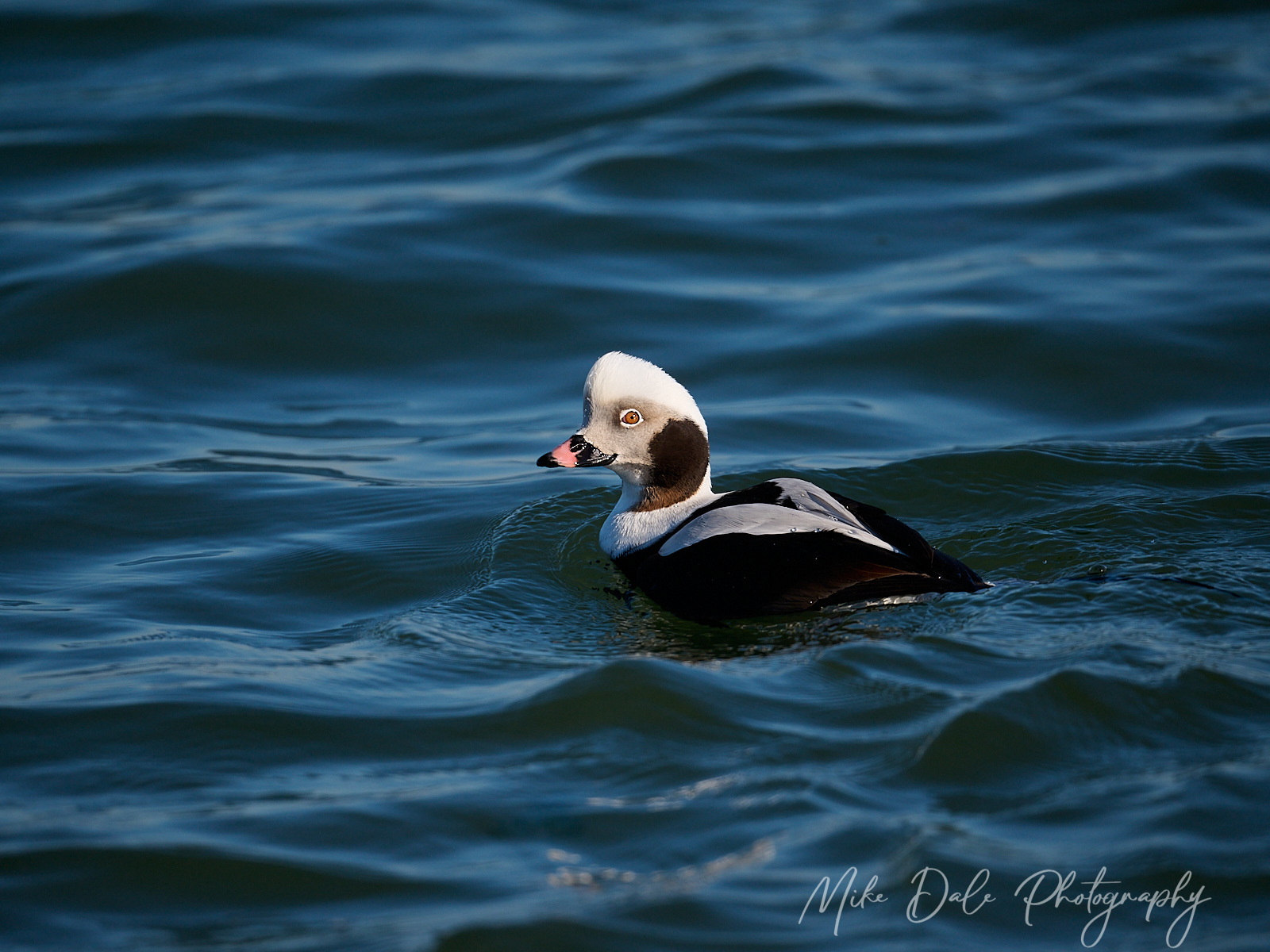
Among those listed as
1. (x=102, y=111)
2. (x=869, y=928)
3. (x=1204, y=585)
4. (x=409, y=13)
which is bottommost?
(x=869, y=928)

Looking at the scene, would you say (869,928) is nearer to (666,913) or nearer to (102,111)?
(666,913)

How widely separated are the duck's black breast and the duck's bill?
51 cm

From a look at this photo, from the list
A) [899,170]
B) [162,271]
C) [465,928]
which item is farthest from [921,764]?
[899,170]

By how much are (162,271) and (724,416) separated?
13.7 ft

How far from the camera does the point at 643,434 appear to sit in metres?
5.33

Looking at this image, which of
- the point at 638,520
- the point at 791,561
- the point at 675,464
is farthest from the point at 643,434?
the point at 791,561

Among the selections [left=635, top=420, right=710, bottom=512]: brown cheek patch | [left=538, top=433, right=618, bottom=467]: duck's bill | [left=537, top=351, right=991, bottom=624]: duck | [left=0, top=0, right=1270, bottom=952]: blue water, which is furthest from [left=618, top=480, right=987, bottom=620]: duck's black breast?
[left=538, top=433, right=618, bottom=467]: duck's bill

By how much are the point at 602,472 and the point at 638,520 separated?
5.82 ft

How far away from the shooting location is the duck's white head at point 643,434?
17.2 feet

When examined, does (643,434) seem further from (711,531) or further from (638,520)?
(711,531)

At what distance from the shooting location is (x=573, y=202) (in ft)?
34.7

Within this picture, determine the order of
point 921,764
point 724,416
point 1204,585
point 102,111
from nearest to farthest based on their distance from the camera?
point 921,764
point 1204,585
point 724,416
point 102,111
